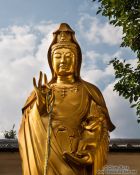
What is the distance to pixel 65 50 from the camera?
22.0ft

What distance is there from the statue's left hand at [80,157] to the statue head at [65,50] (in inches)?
48.1

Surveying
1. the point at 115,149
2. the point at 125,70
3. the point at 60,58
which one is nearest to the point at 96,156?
the point at 60,58

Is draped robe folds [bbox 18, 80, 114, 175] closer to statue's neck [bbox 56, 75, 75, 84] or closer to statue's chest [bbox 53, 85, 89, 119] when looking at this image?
statue's chest [bbox 53, 85, 89, 119]

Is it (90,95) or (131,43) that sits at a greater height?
(131,43)

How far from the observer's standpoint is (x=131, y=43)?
929 cm

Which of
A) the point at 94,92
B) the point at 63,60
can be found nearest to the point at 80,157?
the point at 94,92

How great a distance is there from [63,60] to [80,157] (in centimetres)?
137

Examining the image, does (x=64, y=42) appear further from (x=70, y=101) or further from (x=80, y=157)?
(x=80, y=157)

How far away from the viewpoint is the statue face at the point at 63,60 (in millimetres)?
6699

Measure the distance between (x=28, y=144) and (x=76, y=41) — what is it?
1.51 m

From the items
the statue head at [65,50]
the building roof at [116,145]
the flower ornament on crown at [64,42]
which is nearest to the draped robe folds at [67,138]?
the statue head at [65,50]

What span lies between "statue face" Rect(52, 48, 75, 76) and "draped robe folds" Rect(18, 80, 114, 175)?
44cm

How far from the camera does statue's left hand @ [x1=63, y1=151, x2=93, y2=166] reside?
5886 mm

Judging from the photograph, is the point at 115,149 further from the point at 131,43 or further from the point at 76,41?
the point at 76,41
